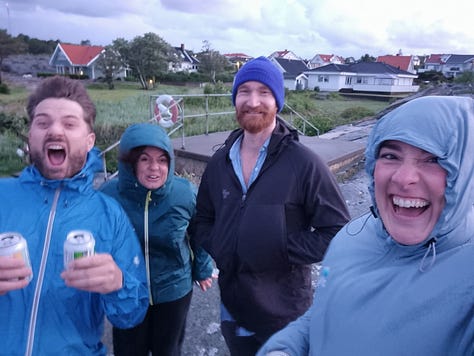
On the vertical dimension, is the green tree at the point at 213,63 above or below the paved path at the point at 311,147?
above

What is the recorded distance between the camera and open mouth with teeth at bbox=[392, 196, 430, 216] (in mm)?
1085

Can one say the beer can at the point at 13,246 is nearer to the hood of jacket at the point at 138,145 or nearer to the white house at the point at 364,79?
the hood of jacket at the point at 138,145

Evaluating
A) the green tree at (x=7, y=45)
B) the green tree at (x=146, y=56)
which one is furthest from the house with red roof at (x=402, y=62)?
the green tree at (x=7, y=45)

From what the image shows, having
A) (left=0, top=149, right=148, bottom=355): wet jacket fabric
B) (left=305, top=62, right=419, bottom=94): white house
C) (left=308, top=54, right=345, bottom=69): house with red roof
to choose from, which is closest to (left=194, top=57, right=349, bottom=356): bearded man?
(left=0, top=149, right=148, bottom=355): wet jacket fabric

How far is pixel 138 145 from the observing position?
2.06 meters

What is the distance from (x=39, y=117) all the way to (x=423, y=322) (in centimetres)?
162

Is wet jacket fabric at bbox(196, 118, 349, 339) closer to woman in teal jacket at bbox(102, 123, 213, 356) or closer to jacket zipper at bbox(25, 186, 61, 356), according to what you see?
woman in teal jacket at bbox(102, 123, 213, 356)

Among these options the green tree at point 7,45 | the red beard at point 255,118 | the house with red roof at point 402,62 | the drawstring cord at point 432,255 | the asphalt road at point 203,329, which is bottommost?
the asphalt road at point 203,329

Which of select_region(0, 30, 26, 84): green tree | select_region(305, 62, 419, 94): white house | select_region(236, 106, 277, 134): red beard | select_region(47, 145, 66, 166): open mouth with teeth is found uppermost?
select_region(0, 30, 26, 84): green tree

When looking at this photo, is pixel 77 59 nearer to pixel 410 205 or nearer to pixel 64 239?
pixel 64 239

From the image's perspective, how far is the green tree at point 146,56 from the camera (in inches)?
1499

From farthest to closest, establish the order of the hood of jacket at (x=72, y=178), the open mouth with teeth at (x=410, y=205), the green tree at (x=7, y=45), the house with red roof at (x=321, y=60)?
the house with red roof at (x=321, y=60) < the green tree at (x=7, y=45) < the hood of jacket at (x=72, y=178) < the open mouth with teeth at (x=410, y=205)

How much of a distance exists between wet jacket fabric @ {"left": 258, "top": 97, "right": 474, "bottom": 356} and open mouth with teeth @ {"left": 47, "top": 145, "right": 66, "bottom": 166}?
1239mm

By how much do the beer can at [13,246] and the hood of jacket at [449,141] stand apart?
4.17 ft
